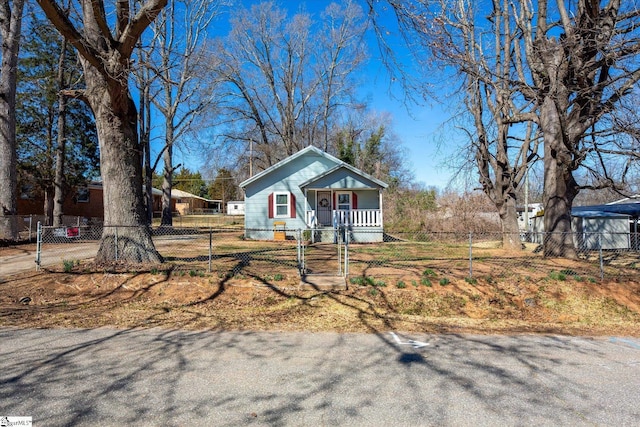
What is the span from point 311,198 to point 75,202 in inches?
677

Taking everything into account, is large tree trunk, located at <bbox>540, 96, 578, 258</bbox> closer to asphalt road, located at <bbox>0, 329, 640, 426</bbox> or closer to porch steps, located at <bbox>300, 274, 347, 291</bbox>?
asphalt road, located at <bbox>0, 329, 640, 426</bbox>

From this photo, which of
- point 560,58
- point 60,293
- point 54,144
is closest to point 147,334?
point 60,293

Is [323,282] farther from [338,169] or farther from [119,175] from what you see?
[338,169]

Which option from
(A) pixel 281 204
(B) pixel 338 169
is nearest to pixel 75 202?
(A) pixel 281 204

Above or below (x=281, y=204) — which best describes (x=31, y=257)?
below

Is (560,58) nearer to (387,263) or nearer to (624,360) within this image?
(387,263)

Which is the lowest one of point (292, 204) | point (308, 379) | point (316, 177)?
point (308, 379)

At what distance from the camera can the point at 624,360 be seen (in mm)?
4637

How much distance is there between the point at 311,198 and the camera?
17.7 m

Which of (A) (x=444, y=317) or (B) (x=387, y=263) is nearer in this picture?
(A) (x=444, y=317)

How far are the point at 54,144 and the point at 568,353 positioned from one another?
22925 mm

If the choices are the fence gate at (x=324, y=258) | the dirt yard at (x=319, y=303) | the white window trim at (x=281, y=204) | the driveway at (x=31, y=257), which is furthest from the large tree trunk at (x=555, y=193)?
the driveway at (x=31, y=257)

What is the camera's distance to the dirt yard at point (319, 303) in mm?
5961

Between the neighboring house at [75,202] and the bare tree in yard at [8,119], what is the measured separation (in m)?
8.19
